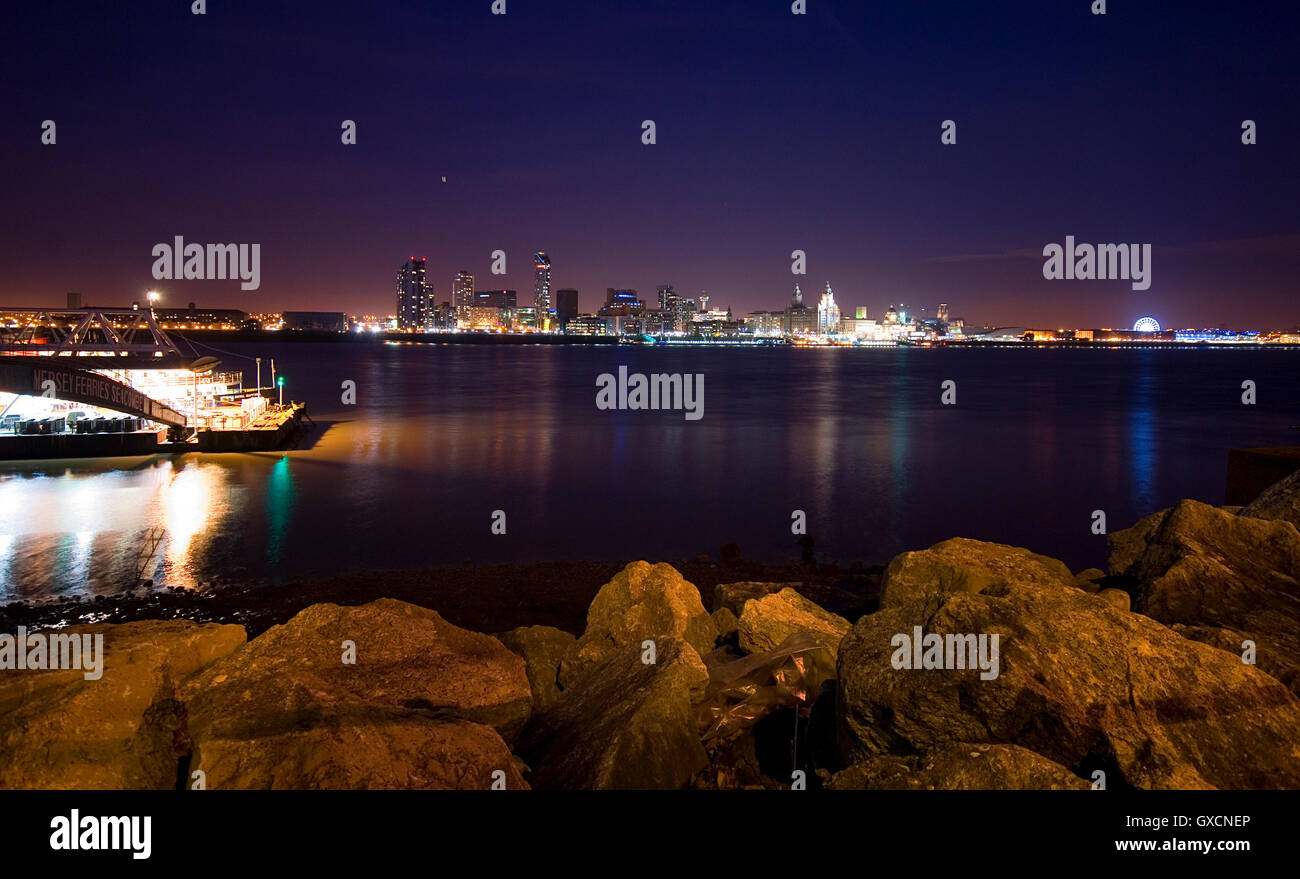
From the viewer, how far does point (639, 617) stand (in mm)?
9391

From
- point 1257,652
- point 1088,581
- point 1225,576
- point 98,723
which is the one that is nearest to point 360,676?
point 98,723

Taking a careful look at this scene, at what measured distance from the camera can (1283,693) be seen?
543 cm

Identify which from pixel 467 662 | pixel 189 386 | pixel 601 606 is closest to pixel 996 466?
pixel 601 606

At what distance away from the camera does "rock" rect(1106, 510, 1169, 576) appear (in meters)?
10.9

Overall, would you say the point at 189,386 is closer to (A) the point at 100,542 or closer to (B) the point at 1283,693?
(A) the point at 100,542

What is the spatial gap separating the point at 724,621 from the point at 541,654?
257cm

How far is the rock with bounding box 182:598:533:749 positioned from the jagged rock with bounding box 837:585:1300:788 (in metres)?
3.09

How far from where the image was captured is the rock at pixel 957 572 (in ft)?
29.4

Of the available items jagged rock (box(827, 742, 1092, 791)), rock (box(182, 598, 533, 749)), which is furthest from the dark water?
jagged rock (box(827, 742, 1092, 791))

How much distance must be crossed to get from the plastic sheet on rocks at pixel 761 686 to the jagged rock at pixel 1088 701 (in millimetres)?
1089

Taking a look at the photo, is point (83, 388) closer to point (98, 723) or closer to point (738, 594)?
point (738, 594)

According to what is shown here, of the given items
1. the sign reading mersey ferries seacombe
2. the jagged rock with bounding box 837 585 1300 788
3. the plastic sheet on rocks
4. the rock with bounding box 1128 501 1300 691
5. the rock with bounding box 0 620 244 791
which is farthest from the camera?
the sign reading mersey ferries seacombe

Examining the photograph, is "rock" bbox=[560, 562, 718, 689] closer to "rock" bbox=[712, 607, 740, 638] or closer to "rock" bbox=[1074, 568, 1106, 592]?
"rock" bbox=[712, 607, 740, 638]

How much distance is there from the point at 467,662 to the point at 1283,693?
6.33 metres
